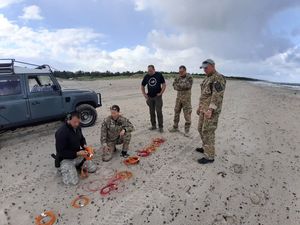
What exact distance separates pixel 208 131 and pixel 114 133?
2.02 metres

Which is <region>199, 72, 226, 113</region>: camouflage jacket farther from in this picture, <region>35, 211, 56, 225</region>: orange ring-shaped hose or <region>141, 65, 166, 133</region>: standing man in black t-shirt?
<region>35, 211, 56, 225</region>: orange ring-shaped hose

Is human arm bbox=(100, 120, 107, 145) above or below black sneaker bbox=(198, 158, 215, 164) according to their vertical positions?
above

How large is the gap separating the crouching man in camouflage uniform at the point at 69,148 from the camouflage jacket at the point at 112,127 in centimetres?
69

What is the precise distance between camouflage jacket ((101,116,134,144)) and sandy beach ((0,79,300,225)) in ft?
1.59

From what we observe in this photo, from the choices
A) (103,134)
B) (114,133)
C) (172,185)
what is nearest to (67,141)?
(103,134)

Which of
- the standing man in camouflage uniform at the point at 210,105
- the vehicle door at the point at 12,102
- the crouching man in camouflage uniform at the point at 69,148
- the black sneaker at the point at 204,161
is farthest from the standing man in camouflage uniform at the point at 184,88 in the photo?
the vehicle door at the point at 12,102

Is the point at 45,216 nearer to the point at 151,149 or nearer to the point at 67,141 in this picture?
the point at 67,141

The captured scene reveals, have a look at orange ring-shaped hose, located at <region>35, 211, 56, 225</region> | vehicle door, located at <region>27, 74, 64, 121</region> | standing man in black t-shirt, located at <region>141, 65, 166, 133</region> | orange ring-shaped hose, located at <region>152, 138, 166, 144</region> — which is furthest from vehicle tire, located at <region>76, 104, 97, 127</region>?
orange ring-shaped hose, located at <region>35, 211, 56, 225</region>

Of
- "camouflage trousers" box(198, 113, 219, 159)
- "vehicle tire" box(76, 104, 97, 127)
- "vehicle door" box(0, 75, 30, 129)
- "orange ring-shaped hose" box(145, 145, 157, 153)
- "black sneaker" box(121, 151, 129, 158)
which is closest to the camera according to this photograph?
"camouflage trousers" box(198, 113, 219, 159)

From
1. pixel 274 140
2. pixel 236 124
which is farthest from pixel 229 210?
pixel 236 124

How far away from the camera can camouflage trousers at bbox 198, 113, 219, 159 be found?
5645mm

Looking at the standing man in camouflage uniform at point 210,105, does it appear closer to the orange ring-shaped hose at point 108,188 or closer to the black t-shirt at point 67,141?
the orange ring-shaped hose at point 108,188

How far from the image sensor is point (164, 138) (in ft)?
24.9

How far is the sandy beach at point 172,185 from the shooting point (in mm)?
4457
